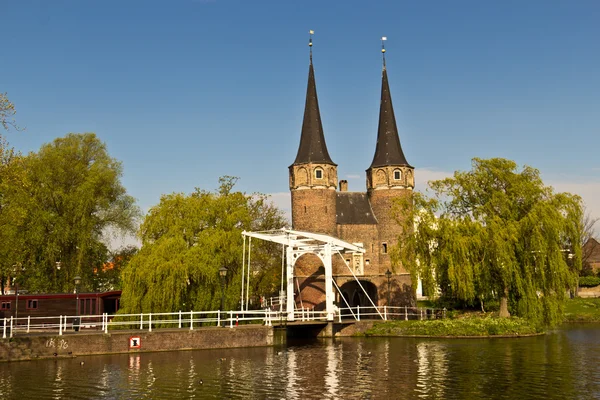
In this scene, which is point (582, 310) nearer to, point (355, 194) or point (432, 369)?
point (355, 194)

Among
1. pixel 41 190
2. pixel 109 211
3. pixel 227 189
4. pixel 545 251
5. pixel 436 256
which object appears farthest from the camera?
pixel 227 189

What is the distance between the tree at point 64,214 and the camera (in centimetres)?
4034

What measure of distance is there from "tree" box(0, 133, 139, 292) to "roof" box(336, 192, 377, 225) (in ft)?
49.0

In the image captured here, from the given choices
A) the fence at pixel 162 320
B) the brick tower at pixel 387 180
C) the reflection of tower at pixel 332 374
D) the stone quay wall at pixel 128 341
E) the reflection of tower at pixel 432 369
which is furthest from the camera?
the brick tower at pixel 387 180

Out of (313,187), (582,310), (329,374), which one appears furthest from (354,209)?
(329,374)

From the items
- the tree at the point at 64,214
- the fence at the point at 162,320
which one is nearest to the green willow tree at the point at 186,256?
Result: the fence at the point at 162,320

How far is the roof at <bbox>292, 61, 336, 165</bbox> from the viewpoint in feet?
142

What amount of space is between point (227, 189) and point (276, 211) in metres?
4.70

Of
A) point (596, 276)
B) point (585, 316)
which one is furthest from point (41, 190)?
point (596, 276)

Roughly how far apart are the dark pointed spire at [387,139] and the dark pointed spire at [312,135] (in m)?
3.73

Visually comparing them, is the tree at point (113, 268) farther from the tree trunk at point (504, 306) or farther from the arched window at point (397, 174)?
the tree trunk at point (504, 306)

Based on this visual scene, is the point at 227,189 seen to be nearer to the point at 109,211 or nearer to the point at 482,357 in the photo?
the point at 109,211

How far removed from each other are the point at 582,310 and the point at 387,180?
21.7 m

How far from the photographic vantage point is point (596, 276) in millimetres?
64188
